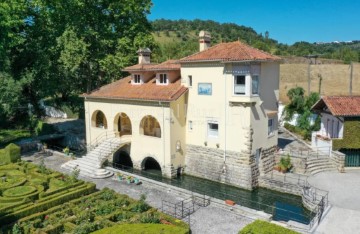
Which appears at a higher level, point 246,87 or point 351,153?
point 246,87

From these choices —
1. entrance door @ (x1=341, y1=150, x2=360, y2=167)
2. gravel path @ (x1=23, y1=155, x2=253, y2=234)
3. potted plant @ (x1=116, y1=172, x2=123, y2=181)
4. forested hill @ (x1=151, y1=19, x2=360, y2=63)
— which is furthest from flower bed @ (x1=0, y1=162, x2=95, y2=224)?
forested hill @ (x1=151, y1=19, x2=360, y2=63)

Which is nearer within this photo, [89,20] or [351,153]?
[351,153]

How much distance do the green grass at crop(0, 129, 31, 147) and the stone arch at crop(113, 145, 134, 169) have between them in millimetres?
13811

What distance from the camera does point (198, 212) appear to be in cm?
1917

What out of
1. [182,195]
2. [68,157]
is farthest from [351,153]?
[68,157]

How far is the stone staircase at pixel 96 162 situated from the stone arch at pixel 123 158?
1366 mm

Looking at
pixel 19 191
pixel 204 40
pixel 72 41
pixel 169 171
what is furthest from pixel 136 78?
pixel 19 191

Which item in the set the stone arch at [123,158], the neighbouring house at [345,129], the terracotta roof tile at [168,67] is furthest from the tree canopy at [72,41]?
the neighbouring house at [345,129]

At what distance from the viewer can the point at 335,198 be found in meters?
20.8

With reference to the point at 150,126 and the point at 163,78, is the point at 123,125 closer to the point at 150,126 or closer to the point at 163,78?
the point at 150,126

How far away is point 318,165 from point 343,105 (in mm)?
5797

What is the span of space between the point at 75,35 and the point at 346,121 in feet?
92.1

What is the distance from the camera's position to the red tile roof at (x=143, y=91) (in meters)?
27.1

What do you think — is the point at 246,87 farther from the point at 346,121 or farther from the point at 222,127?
the point at 346,121
